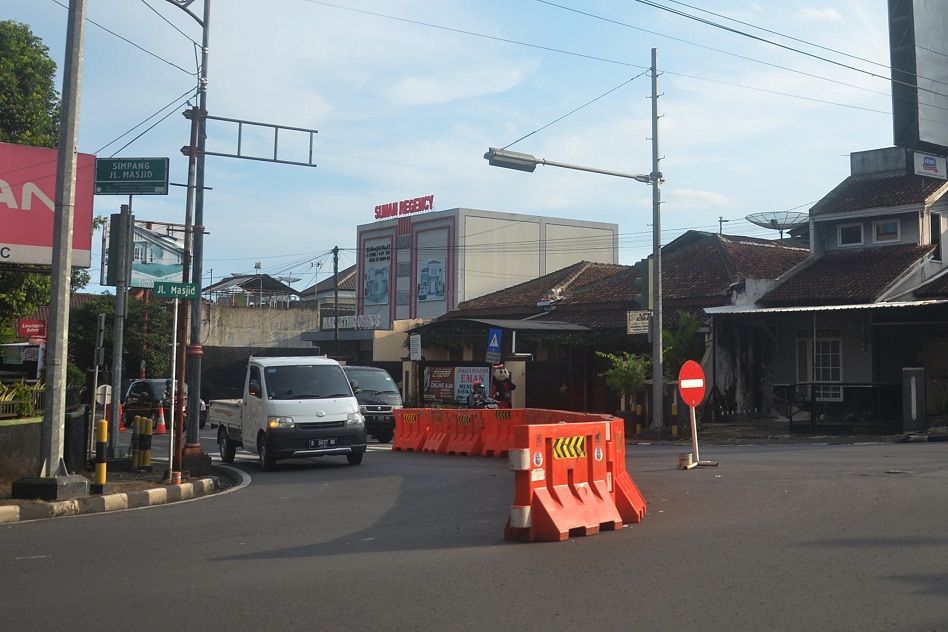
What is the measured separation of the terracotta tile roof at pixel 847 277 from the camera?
28.0 meters

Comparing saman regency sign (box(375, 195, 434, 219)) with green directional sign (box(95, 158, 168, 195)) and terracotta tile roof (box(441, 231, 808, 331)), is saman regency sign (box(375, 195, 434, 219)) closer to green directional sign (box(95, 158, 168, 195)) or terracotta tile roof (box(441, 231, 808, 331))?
terracotta tile roof (box(441, 231, 808, 331))

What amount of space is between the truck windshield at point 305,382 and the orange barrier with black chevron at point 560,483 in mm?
9031

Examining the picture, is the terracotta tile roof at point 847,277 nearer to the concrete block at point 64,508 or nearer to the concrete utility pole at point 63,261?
the concrete utility pole at point 63,261

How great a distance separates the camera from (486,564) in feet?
25.4

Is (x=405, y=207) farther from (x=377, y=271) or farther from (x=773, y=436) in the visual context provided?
(x=773, y=436)

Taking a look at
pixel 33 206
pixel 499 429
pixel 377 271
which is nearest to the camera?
pixel 33 206

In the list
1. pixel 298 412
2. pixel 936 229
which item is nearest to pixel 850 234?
pixel 936 229

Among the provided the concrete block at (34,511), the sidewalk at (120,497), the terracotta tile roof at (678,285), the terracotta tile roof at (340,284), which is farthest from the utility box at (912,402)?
the terracotta tile roof at (340,284)

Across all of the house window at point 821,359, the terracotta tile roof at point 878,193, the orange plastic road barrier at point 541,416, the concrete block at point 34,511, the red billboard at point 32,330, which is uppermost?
the terracotta tile roof at point 878,193

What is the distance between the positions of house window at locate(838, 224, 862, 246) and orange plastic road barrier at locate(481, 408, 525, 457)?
1691 cm

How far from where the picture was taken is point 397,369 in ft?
144

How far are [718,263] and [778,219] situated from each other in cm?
739

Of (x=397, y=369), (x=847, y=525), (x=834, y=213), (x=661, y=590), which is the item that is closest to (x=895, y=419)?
(x=834, y=213)

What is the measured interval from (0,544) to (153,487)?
13.8 feet
